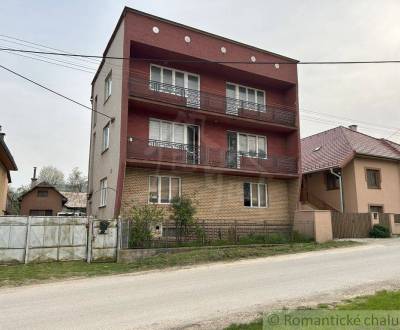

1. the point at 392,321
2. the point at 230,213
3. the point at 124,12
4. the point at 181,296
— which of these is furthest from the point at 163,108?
the point at 392,321

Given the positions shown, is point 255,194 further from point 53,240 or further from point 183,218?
point 53,240

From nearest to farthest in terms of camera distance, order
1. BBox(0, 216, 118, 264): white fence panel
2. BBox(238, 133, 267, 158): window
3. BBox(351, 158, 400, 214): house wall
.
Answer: BBox(0, 216, 118, 264): white fence panel → BBox(238, 133, 267, 158): window → BBox(351, 158, 400, 214): house wall

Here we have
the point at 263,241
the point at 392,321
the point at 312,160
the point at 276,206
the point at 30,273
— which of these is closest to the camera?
the point at 392,321

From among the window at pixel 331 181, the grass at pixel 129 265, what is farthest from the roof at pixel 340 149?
the grass at pixel 129 265

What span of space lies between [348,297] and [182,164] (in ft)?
38.7

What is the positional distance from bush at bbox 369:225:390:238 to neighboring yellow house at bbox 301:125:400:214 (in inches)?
81.8

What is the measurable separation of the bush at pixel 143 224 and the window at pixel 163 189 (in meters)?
1.52

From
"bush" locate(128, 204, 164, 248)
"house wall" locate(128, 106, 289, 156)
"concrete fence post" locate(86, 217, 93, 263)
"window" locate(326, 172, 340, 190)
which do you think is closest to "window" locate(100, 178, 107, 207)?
"bush" locate(128, 204, 164, 248)

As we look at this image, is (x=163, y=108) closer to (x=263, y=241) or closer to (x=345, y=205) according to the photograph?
(x=263, y=241)

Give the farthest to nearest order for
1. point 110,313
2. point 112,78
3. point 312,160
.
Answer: point 312,160 → point 112,78 → point 110,313

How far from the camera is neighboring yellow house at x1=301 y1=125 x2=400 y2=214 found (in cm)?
2453

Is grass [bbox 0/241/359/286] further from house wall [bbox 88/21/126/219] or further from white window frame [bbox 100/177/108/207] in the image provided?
white window frame [bbox 100/177/108/207]

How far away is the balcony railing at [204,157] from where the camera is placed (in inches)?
706

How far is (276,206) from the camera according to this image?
72.3 feet
